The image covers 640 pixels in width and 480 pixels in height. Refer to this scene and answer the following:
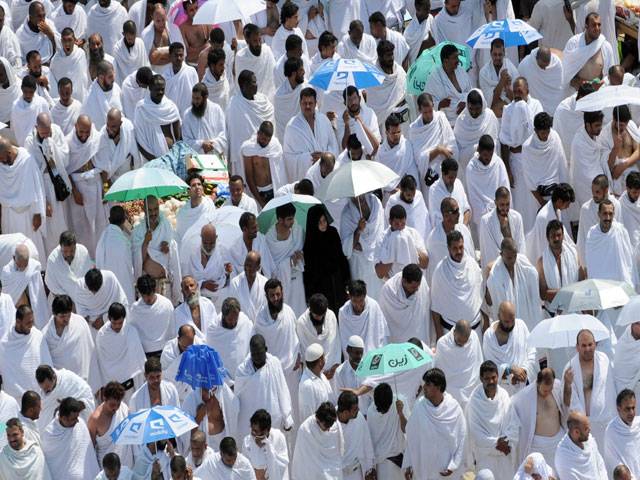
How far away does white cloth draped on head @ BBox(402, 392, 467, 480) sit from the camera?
2344 cm

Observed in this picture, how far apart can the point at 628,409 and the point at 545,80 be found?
24.0 ft

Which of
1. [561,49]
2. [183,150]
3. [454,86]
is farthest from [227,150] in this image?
[561,49]

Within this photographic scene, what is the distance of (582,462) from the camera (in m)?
22.7

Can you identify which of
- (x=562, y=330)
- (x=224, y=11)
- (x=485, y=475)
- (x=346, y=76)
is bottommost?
(x=485, y=475)

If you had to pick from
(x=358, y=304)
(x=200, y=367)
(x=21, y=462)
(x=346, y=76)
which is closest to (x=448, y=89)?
(x=346, y=76)

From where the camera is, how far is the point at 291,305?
1027 inches

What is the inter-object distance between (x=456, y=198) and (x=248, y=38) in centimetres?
413

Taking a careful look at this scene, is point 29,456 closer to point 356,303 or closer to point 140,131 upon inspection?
point 356,303

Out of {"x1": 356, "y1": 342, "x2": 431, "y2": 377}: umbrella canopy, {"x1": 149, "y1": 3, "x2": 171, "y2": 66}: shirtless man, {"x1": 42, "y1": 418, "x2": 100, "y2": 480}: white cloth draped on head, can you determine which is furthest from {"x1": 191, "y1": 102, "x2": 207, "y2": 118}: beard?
{"x1": 356, "y1": 342, "x2": 431, "y2": 377}: umbrella canopy

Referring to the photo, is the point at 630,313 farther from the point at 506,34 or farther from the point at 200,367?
the point at 506,34

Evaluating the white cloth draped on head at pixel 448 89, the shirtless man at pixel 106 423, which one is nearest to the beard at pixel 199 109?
the white cloth draped on head at pixel 448 89

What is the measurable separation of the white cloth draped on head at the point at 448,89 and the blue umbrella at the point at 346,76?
1.58 meters

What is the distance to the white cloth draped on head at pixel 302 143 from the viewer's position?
27609 mm

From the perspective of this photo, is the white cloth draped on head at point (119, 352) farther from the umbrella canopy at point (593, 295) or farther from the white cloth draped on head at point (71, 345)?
the umbrella canopy at point (593, 295)
